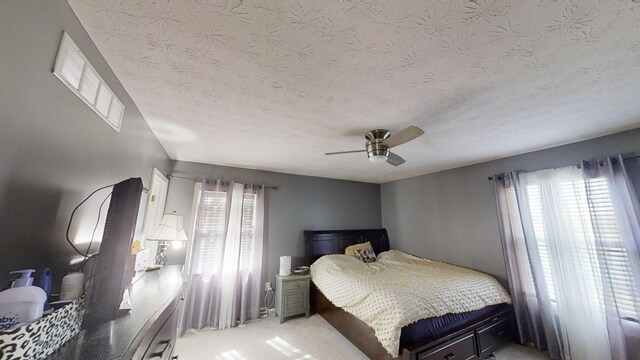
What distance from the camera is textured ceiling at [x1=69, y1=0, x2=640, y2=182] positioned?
3.22ft

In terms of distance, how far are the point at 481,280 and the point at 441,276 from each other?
46 cm

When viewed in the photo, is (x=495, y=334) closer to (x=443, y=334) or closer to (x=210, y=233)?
(x=443, y=334)

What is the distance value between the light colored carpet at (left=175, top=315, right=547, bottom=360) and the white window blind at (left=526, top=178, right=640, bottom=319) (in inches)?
37.8

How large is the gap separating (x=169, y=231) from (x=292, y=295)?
2.03 m

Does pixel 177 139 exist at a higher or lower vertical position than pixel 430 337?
higher

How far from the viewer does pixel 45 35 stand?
0.89m

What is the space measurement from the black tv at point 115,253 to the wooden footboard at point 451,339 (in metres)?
2.15

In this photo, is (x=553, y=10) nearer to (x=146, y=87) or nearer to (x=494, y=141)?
(x=494, y=141)

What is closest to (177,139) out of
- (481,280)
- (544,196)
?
(481,280)

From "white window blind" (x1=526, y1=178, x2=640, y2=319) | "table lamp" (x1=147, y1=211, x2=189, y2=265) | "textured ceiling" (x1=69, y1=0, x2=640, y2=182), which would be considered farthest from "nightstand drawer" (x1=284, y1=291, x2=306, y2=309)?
"white window blind" (x1=526, y1=178, x2=640, y2=319)

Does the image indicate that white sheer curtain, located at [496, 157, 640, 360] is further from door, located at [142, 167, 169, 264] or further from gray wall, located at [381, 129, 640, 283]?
door, located at [142, 167, 169, 264]

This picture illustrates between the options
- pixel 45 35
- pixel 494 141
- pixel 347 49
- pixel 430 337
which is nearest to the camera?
pixel 45 35

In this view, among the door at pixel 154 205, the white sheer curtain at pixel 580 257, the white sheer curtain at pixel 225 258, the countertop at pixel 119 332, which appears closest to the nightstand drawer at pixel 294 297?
the white sheer curtain at pixel 225 258

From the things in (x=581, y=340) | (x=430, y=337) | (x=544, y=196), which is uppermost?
(x=544, y=196)
